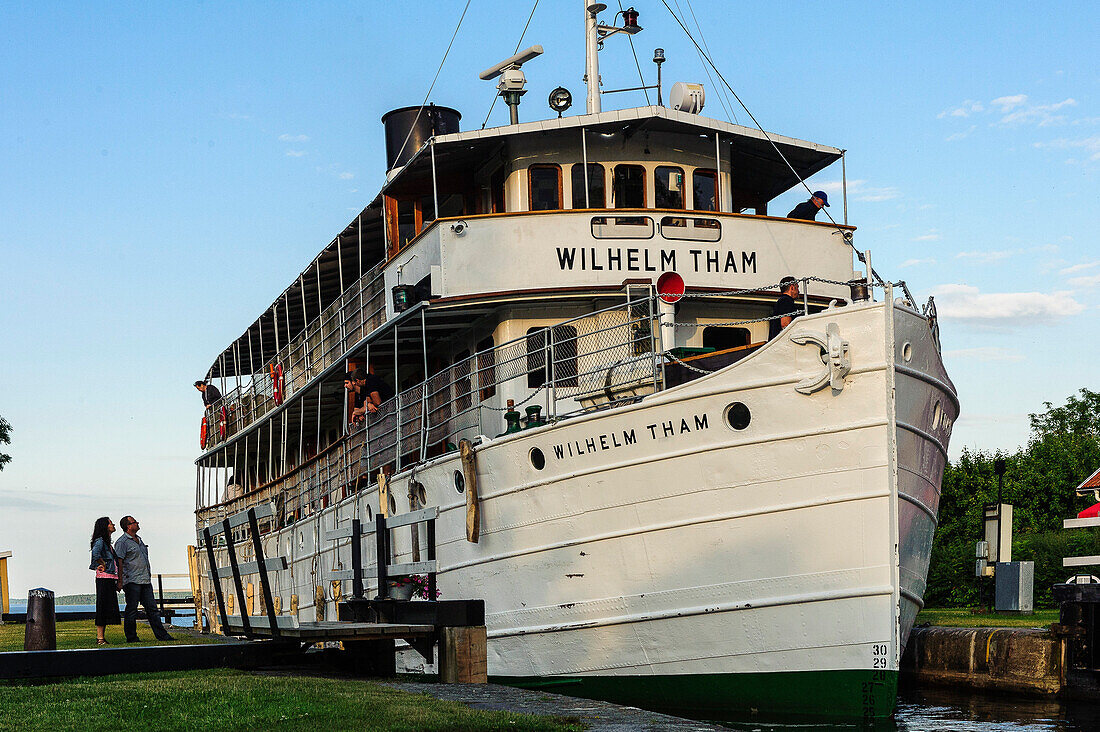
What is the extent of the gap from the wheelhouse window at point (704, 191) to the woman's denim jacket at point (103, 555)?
333 inches

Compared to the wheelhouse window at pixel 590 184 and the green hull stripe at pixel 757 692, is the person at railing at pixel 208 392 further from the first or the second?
the green hull stripe at pixel 757 692

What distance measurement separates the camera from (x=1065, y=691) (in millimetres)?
15102

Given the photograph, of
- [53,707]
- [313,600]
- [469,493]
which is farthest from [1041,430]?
[53,707]

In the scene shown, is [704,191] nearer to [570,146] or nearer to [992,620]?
[570,146]

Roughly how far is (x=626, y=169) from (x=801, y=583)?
6536 millimetres

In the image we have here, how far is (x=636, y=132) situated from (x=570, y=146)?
2.79ft

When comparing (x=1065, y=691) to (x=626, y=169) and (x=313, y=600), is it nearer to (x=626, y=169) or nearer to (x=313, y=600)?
(x=626, y=169)

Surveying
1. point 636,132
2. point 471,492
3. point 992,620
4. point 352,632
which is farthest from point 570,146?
point 992,620

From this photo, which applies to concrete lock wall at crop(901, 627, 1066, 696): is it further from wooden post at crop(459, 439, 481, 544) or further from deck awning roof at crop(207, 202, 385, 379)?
deck awning roof at crop(207, 202, 385, 379)

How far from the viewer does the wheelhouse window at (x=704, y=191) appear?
1653 cm

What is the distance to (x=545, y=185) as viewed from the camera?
1612 cm

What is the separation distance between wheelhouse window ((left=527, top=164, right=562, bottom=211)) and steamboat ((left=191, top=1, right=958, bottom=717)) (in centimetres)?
4

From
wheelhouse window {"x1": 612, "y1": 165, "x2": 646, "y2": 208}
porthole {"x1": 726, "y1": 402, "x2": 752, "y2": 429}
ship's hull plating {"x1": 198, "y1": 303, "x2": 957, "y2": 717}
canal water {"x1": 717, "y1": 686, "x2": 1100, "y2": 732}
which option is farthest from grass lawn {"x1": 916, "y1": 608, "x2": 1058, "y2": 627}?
porthole {"x1": 726, "y1": 402, "x2": 752, "y2": 429}

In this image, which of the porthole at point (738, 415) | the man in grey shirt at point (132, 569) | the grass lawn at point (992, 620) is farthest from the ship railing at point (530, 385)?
the grass lawn at point (992, 620)
